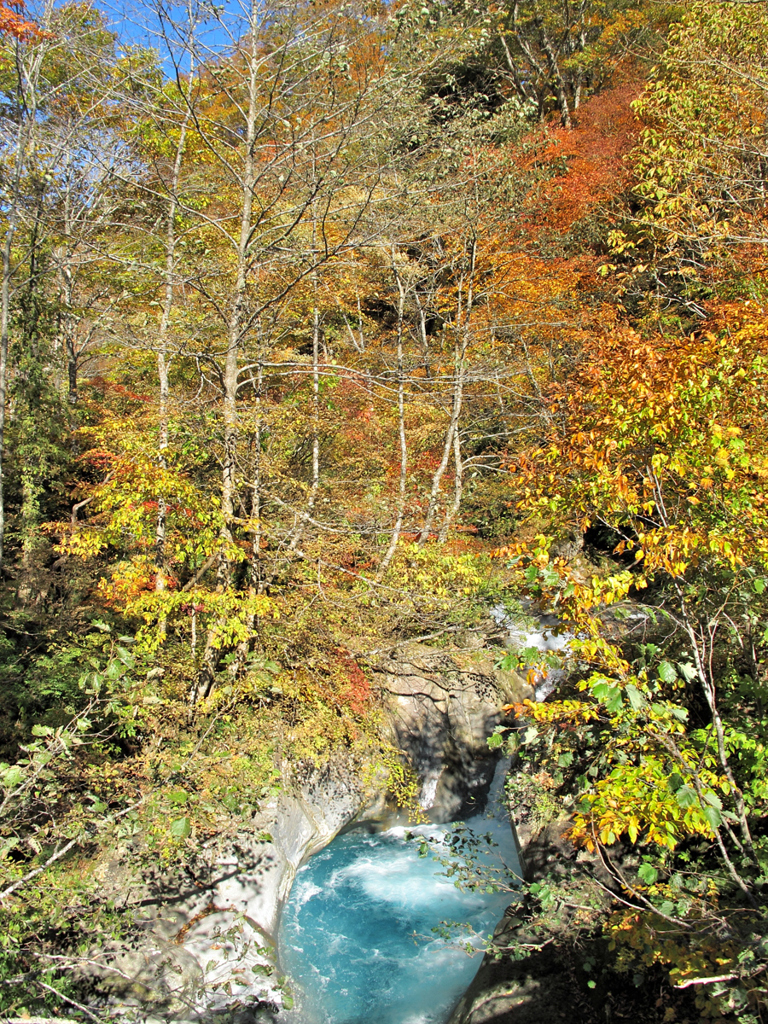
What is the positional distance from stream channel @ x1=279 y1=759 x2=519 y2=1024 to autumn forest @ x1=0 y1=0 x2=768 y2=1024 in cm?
118

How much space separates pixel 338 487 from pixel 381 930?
7.02m

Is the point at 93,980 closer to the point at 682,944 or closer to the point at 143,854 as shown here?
the point at 143,854

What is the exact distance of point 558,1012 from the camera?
5289mm

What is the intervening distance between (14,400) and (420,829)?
9482 millimetres

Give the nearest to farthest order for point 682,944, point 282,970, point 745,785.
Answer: point 682,944
point 745,785
point 282,970

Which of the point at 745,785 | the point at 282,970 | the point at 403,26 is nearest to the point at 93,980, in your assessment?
the point at 282,970

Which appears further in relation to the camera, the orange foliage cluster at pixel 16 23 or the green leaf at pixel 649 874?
the orange foliage cluster at pixel 16 23

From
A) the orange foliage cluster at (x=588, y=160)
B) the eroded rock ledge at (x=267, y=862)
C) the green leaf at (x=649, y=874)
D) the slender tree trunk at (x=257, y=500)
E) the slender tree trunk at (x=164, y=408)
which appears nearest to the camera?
the green leaf at (x=649, y=874)

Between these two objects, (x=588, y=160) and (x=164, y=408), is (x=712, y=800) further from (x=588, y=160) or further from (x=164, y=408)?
(x=588, y=160)

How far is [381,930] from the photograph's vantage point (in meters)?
7.45

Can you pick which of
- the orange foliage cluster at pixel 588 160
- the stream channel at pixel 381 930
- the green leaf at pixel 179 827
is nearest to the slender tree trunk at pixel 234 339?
the green leaf at pixel 179 827

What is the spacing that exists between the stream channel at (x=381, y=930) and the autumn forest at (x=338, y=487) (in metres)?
1.18

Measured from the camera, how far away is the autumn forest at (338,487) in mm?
3990

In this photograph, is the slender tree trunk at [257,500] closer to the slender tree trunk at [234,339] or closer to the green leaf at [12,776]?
the slender tree trunk at [234,339]
